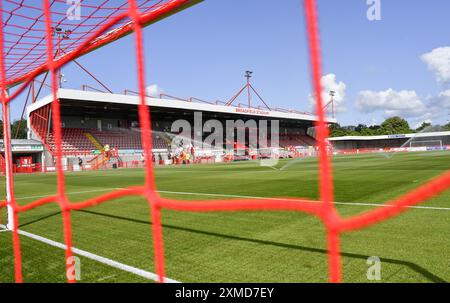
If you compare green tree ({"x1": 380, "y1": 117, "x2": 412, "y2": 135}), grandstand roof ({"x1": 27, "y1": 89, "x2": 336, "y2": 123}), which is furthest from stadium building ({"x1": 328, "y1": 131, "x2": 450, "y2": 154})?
grandstand roof ({"x1": 27, "y1": 89, "x2": 336, "y2": 123})

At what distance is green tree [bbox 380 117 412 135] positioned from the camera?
78300 mm

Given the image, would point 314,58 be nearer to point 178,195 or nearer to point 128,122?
point 178,195

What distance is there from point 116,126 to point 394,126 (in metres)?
63.5

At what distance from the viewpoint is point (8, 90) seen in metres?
5.04

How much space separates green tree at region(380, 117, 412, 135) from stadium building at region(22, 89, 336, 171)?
39.7 meters

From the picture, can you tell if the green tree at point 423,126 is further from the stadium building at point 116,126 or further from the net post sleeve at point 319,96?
the net post sleeve at point 319,96

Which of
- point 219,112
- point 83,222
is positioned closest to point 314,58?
point 83,222

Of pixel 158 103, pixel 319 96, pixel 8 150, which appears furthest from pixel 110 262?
pixel 158 103

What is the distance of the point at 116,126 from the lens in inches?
1515

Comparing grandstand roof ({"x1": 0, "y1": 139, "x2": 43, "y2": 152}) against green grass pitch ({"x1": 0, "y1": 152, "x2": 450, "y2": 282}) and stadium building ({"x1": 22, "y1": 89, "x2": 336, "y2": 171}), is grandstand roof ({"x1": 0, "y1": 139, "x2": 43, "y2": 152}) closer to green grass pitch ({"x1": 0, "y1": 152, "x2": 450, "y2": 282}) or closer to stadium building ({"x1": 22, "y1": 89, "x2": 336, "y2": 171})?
stadium building ({"x1": 22, "y1": 89, "x2": 336, "y2": 171})

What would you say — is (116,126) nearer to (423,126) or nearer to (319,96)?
(319,96)
